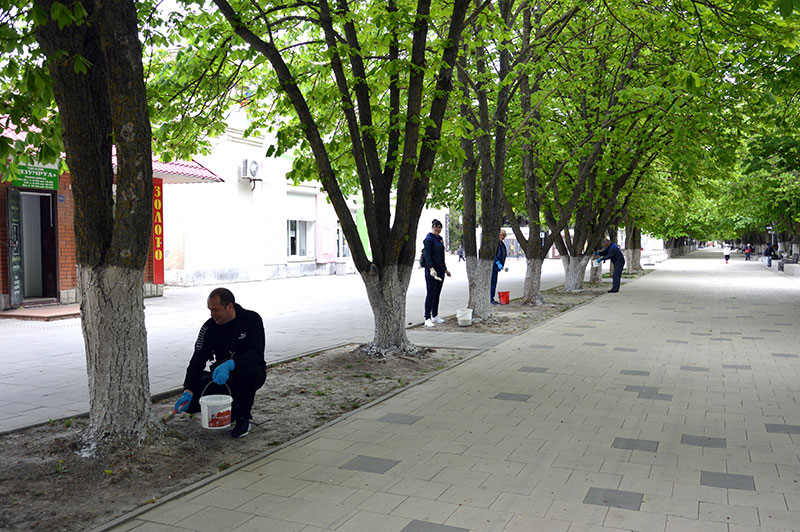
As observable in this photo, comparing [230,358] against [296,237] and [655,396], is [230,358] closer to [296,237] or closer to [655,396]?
[655,396]

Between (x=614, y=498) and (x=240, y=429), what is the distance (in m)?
2.90

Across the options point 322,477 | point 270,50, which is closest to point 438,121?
point 270,50

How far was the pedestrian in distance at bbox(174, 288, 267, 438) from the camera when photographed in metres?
5.25

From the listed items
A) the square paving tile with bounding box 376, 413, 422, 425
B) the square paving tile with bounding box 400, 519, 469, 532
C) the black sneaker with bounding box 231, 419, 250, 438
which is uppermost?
the black sneaker with bounding box 231, 419, 250, 438

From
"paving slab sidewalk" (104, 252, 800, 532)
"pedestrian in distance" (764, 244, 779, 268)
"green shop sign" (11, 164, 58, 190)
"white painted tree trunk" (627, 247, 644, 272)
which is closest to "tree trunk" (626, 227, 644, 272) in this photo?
"white painted tree trunk" (627, 247, 644, 272)

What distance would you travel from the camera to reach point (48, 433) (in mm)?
5395

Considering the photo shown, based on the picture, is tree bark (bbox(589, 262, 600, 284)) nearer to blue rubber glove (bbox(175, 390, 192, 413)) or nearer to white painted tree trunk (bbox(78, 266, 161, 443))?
blue rubber glove (bbox(175, 390, 192, 413))

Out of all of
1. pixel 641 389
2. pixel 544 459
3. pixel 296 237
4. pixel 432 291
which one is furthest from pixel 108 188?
pixel 296 237

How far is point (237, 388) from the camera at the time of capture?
17.4 ft

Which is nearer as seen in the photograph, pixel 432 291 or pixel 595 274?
pixel 432 291

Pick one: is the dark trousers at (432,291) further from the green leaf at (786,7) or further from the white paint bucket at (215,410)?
the green leaf at (786,7)

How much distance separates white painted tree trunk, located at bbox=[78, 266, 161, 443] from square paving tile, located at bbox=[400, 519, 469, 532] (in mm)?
2277

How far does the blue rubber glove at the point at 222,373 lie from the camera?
5094 millimetres

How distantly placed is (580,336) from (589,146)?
241 inches
